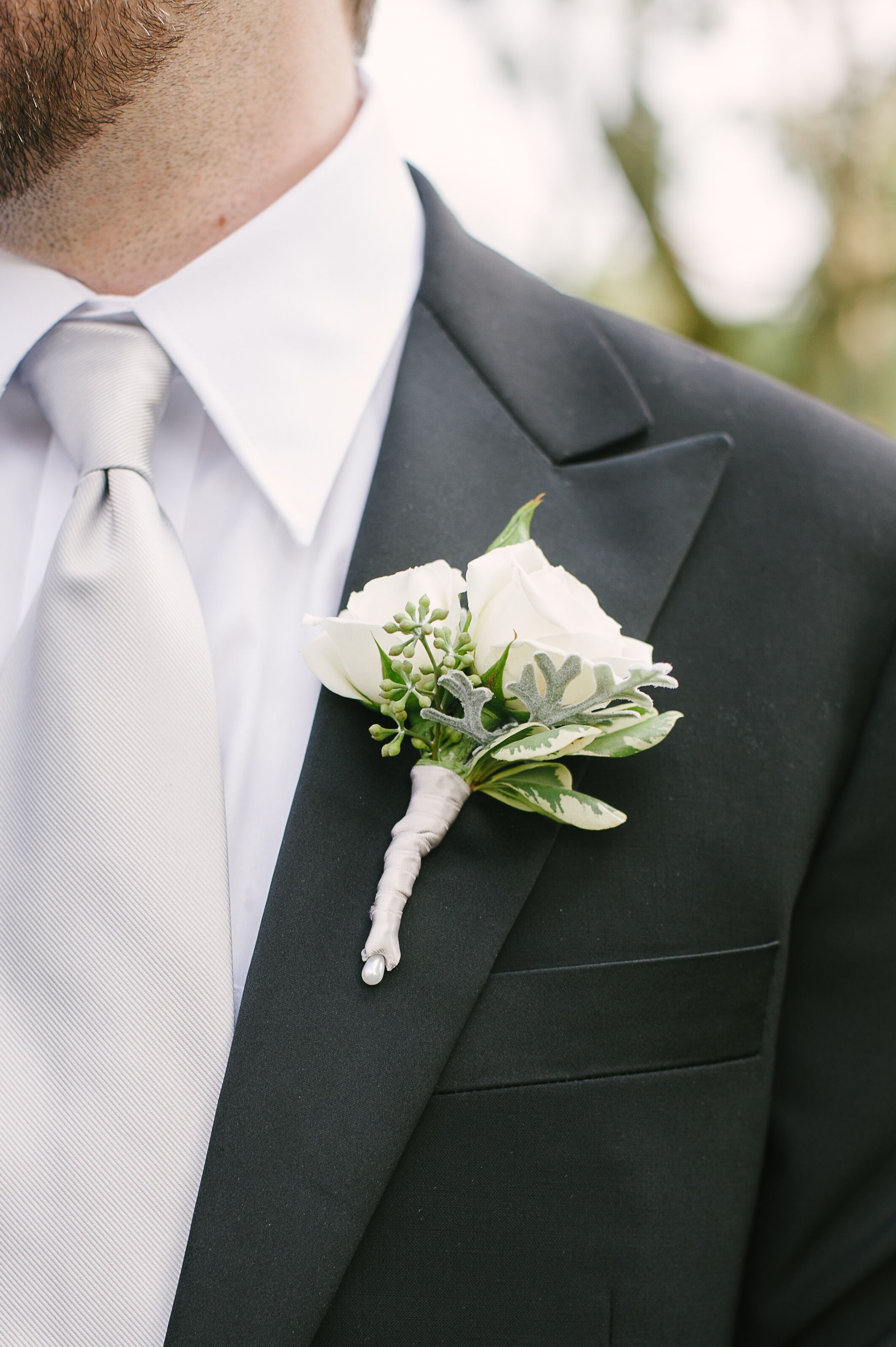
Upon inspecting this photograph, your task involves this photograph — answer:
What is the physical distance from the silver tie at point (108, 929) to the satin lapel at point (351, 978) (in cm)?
4

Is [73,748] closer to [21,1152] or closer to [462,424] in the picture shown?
[21,1152]

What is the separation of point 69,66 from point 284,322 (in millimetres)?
364

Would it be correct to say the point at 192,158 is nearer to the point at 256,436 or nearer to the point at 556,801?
the point at 256,436

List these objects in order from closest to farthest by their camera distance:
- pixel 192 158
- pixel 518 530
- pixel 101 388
Answer: pixel 518 530
pixel 101 388
pixel 192 158

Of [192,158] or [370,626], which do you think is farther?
[192,158]

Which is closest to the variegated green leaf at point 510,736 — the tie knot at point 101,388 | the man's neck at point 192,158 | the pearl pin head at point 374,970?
the pearl pin head at point 374,970

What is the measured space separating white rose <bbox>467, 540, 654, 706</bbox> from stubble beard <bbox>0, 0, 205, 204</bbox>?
0.76 metres

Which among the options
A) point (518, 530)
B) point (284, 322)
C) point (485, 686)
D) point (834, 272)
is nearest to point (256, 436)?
point (284, 322)

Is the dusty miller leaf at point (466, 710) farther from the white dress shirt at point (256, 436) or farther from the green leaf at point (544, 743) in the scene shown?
the white dress shirt at point (256, 436)

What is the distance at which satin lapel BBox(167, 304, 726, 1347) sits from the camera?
89 centimetres

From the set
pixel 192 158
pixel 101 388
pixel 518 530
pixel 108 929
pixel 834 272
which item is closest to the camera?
pixel 108 929

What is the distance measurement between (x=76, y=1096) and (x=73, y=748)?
1.03 feet

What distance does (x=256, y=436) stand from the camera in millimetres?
1209

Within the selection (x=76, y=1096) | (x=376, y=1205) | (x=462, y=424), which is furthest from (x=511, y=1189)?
(x=462, y=424)
